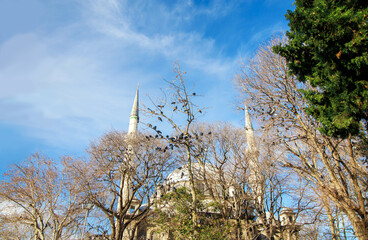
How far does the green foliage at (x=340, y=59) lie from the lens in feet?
21.3

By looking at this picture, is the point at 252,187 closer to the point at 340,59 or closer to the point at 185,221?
the point at 185,221

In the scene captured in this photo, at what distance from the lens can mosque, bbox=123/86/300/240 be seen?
49.4 ft

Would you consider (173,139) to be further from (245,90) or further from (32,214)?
(32,214)

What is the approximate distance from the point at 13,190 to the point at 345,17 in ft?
60.4

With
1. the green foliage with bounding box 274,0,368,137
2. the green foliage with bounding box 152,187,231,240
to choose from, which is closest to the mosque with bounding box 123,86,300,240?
the green foliage with bounding box 152,187,231,240

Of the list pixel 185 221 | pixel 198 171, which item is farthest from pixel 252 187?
pixel 185 221

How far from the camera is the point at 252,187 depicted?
15.6m

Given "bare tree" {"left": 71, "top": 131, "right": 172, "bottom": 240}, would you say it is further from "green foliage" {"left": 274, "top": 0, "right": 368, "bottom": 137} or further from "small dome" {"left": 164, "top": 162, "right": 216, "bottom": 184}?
"green foliage" {"left": 274, "top": 0, "right": 368, "bottom": 137}

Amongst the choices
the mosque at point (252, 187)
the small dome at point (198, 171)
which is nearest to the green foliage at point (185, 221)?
the mosque at point (252, 187)

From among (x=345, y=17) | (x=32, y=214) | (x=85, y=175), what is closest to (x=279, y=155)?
(x=345, y=17)

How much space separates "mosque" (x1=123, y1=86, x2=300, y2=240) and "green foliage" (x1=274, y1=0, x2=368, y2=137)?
4162 mm

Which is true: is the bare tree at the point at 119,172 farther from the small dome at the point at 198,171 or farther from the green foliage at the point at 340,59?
the green foliage at the point at 340,59

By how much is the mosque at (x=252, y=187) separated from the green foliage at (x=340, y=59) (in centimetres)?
416

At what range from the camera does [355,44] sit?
6.39 m
